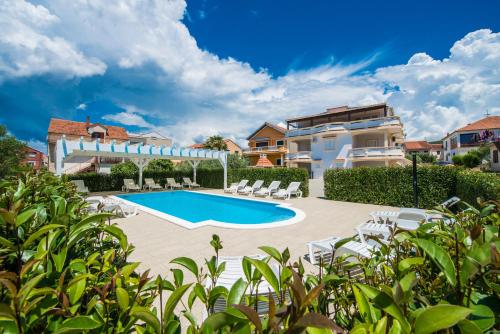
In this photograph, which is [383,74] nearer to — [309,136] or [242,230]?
[309,136]

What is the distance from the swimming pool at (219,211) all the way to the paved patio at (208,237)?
0.50 m

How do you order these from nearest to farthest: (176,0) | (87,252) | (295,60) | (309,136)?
(87,252) → (176,0) → (295,60) → (309,136)

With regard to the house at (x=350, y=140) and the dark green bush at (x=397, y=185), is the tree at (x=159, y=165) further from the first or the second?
the dark green bush at (x=397, y=185)

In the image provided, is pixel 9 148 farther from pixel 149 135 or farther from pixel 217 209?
pixel 217 209

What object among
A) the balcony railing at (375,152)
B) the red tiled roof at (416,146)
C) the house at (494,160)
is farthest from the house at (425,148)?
the balcony railing at (375,152)

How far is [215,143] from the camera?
44.9 meters

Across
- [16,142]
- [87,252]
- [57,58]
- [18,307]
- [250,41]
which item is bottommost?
[87,252]

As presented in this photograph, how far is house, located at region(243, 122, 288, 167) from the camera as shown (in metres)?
41.7

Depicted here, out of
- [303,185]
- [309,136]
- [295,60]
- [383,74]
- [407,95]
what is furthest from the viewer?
[407,95]

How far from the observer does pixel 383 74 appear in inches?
1005

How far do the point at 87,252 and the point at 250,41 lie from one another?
31905 mm

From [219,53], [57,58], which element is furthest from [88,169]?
[219,53]

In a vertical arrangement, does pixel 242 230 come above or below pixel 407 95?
below

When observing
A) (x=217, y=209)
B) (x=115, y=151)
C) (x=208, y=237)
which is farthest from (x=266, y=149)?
(x=208, y=237)
